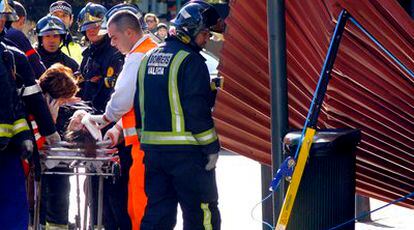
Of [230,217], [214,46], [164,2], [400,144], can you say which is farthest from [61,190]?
[164,2]

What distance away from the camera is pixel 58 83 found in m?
8.39

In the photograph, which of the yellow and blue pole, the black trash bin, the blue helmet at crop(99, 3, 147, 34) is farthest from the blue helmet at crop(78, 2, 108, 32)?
the yellow and blue pole

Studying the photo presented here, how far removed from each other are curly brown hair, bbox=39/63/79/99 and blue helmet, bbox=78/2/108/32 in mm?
1125

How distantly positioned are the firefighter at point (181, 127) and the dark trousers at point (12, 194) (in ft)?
2.90

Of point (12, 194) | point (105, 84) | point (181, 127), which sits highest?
point (105, 84)

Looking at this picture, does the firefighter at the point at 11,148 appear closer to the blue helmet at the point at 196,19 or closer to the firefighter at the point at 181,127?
the firefighter at the point at 181,127

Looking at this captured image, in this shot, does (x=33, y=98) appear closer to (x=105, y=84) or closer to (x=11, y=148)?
(x=11, y=148)

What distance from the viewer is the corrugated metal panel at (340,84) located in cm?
633

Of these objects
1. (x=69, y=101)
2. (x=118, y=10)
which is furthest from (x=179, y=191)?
(x=118, y=10)

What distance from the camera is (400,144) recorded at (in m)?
6.85

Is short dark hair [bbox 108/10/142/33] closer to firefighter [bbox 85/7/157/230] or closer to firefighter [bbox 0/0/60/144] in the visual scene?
firefighter [bbox 85/7/157/230]

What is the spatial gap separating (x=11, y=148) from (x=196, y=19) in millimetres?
1631

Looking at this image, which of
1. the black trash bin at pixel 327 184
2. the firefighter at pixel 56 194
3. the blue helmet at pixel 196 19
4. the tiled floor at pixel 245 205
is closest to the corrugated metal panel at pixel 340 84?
the blue helmet at pixel 196 19

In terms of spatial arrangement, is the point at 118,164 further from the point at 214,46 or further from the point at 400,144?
the point at 214,46
